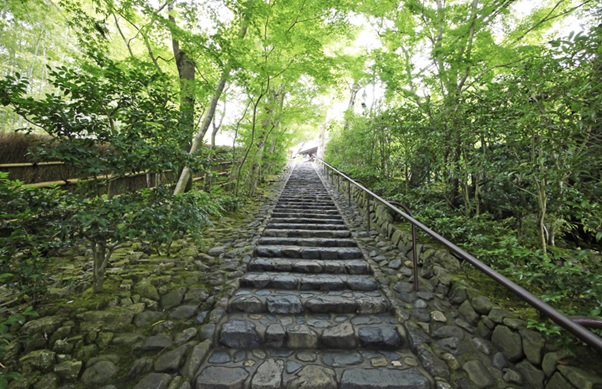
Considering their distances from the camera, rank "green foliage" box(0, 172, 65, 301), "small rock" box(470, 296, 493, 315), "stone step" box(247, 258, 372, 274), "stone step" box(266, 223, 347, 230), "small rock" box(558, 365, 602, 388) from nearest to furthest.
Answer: "small rock" box(558, 365, 602, 388) → "green foliage" box(0, 172, 65, 301) → "small rock" box(470, 296, 493, 315) → "stone step" box(247, 258, 372, 274) → "stone step" box(266, 223, 347, 230)

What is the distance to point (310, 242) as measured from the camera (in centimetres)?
458

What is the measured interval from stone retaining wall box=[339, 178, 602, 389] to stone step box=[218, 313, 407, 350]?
271 mm

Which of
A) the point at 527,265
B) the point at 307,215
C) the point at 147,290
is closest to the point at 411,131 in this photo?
the point at 307,215

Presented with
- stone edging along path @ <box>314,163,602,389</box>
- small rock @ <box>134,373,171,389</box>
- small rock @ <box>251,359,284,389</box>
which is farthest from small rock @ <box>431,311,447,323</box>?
small rock @ <box>134,373,171,389</box>

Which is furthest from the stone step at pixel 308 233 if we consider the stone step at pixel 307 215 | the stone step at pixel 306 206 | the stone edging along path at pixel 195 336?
the stone step at pixel 306 206

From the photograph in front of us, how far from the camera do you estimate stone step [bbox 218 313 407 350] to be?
2.50 meters

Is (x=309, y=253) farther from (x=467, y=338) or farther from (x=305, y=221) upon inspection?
(x=467, y=338)

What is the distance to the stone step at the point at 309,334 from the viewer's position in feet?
8.21

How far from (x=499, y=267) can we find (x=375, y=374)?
6.20 feet

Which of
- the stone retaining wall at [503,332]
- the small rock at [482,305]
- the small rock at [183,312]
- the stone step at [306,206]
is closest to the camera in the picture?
the stone retaining wall at [503,332]

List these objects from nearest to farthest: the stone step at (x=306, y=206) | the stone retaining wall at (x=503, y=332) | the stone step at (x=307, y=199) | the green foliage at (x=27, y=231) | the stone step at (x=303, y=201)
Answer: the stone retaining wall at (x=503, y=332) < the green foliage at (x=27, y=231) < the stone step at (x=306, y=206) < the stone step at (x=303, y=201) < the stone step at (x=307, y=199)

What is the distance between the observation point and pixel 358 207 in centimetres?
711

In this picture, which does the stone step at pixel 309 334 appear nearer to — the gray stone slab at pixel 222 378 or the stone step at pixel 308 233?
the gray stone slab at pixel 222 378

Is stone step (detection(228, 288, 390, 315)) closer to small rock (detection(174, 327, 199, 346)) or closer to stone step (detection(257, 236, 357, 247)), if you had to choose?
small rock (detection(174, 327, 199, 346))
